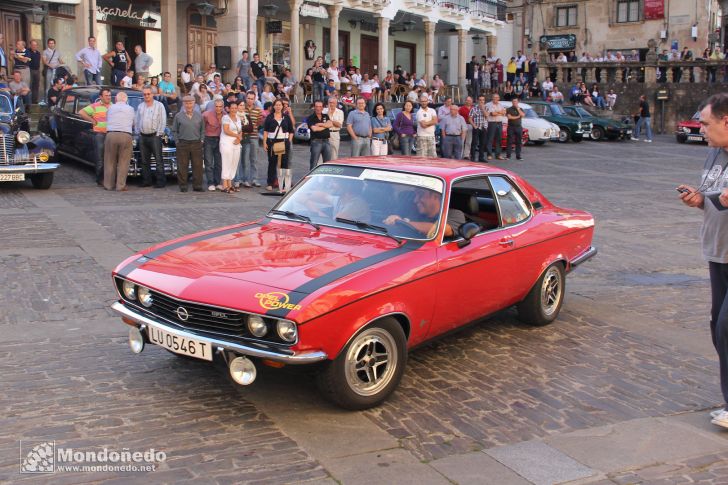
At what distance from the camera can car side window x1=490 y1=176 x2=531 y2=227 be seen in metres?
6.86

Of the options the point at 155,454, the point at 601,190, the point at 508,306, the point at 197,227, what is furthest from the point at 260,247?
the point at 601,190

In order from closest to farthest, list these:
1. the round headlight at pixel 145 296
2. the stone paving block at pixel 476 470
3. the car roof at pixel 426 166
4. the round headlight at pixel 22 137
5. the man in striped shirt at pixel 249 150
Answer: the stone paving block at pixel 476 470 < the round headlight at pixel 145 296 < the car roof at pixel 426 166 < the round headlight at pixel 22 137 < the man in striped shirt at pixel 249 150

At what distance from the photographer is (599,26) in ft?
172

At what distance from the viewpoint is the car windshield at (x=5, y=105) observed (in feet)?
50.7

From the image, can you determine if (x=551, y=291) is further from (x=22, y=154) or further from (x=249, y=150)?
(x=22, y=154)

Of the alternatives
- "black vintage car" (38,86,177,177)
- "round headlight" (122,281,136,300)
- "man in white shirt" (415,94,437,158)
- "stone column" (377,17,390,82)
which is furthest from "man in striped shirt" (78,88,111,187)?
"stone column" (377,17,390,82)

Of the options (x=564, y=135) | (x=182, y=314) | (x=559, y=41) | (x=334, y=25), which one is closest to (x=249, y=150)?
(x=182, y=314)

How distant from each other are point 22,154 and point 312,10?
70.5ft

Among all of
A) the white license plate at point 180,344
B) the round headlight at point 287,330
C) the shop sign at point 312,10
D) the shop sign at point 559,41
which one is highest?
the shop sign at point 559,41

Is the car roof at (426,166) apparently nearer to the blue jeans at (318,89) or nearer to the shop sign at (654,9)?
the blue jeans at (318,89)

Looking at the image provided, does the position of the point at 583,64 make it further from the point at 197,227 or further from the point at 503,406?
the point at 503,406

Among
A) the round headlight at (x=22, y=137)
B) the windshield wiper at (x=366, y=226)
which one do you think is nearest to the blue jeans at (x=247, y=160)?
the round headlight at (x=22, y=137)

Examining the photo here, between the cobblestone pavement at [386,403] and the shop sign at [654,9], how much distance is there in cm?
4375

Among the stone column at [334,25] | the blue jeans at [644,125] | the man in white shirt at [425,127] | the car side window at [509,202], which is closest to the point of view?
the car side window at [509,202]
